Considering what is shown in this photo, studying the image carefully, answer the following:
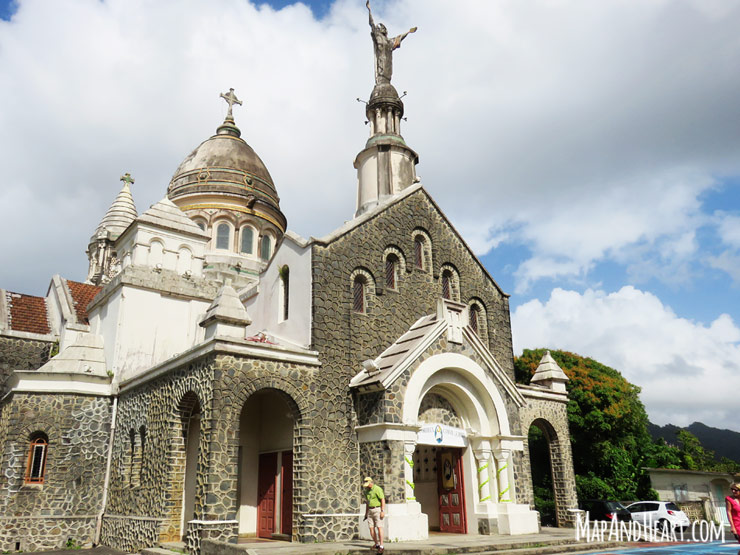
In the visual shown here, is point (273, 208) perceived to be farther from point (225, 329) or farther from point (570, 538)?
point (570, 538)

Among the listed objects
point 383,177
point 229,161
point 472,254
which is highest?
point 229,161

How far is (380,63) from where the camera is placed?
85.2 ft

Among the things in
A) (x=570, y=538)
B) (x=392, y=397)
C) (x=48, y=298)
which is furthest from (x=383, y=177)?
(x=48, y=298)

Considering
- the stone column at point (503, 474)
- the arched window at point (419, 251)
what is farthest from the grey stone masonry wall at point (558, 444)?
the arched window at point (419, 251)

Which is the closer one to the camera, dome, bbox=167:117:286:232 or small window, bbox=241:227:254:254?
small window, bbox=241:227:254:254

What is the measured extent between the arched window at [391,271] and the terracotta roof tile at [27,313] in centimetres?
1526

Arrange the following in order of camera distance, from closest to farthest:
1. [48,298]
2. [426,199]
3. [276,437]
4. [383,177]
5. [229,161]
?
[276,437] → [426,199] → [383,177] → [48,298] → [229,161]

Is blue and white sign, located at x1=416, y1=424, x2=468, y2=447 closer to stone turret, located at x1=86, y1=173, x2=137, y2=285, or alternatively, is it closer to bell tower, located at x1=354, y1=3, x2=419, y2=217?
bell tower, located at x1=354, y1=3, x2=419, y2=217

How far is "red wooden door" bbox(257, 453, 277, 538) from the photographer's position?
55.2 ft

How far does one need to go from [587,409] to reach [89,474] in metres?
21.5

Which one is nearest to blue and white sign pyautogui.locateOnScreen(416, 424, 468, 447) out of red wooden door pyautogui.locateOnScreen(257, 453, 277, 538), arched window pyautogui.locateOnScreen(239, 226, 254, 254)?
red wooden door pyautogui.locateOnScreen(257, 453, 277, 538)

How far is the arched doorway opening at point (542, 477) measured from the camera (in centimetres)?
2636

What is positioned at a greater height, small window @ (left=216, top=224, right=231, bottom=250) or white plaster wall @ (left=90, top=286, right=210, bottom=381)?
small window @ (left=216, top=224, right=231, bottom=250)

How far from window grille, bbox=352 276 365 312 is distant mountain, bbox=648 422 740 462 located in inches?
5843
